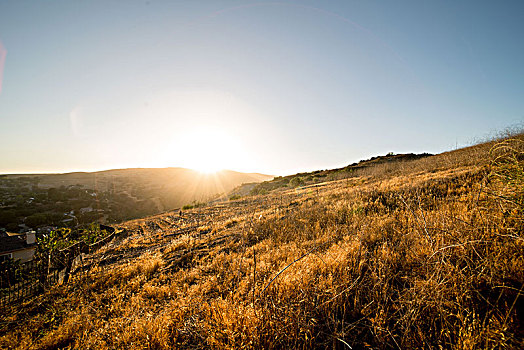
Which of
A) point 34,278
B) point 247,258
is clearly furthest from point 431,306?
point 34,278

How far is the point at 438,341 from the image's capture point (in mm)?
1727

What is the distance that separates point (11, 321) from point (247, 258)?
17.2 feet

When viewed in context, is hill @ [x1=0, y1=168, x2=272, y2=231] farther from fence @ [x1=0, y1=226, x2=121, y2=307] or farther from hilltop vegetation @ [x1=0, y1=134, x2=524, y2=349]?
hilltop vegetation @ [x1=0, y1=134, x2=524, y2=349]

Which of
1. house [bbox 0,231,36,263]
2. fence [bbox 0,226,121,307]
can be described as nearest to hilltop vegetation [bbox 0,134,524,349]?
fence [bbox 0,226,121,307]

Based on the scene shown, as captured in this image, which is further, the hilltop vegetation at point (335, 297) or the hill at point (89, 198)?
the hill at point (89, 198)

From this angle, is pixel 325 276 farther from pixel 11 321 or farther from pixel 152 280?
pixel 11 321

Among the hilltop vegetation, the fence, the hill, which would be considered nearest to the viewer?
the hilltop vegetation

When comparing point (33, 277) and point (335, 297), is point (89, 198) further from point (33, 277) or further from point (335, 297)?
point (335, 297)

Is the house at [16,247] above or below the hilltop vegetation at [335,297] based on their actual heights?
below

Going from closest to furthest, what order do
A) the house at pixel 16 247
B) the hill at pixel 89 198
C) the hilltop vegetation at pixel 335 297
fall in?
the hilltop vegetation at pixel 335 297, the house at pixel 16 247, the hill at pixel 89 198

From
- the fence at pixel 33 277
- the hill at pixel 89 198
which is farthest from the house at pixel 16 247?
the fence at pixel 33 277

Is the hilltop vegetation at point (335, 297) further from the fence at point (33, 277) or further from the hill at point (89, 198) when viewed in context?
the hill at point (89, 198)

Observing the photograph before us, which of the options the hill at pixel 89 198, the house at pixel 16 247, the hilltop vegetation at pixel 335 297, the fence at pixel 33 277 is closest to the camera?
the hilltop vegetation at pixel 335 297

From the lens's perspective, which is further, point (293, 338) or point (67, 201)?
point (67, 201)
